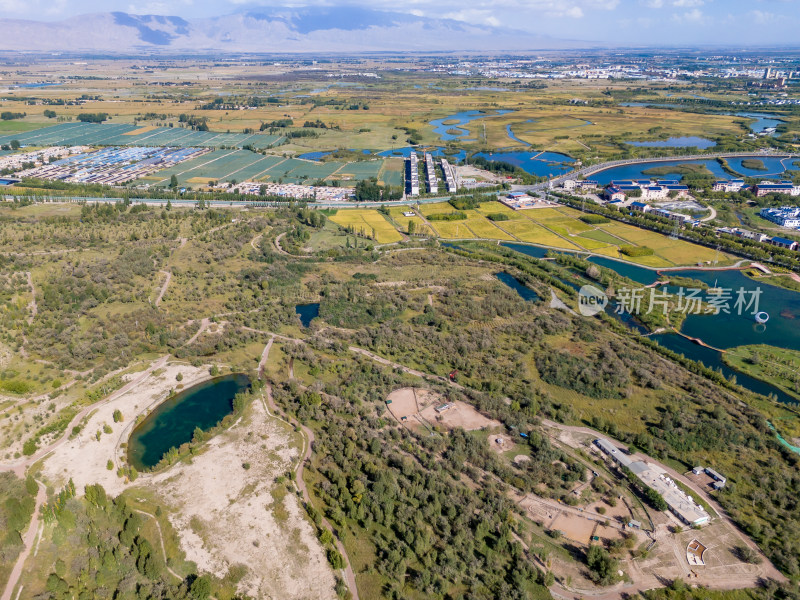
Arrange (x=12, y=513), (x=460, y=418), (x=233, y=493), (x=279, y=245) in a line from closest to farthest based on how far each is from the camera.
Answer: (x=12, y=513) → (x=233, y=493) → (x=460, y=418) → (x=279, y=245)

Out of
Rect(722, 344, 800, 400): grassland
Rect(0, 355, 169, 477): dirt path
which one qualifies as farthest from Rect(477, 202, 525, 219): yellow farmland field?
Rect(0, 355, 169, 477): dirt path

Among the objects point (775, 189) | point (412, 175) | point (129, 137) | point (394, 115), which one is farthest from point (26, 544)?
point (394, 115)

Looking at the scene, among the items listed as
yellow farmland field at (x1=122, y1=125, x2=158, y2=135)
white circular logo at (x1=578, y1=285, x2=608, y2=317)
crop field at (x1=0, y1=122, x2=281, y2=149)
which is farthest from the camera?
yellow farmland field at (x1=122, y1=125, x2=158, y2=135)

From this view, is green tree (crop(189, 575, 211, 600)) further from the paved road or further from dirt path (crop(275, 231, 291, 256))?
the paved road

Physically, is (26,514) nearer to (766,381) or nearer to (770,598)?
(770,598)

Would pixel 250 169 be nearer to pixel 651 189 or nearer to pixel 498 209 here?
pixel 498 209

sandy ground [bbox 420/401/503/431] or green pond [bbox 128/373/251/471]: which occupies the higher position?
sandy ground [bbox 420/401/503/431]
